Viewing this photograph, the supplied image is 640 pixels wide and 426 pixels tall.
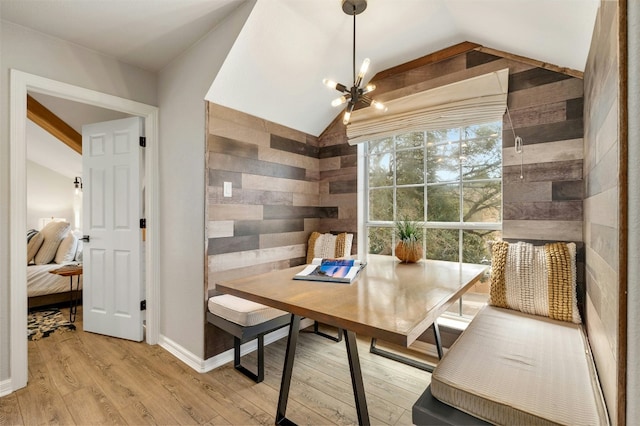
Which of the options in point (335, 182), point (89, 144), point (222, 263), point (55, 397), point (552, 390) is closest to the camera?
point (552, 390)

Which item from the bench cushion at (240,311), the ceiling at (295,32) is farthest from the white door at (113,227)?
the bench cushion at (240,311)

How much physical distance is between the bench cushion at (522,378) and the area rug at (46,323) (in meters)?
3.47

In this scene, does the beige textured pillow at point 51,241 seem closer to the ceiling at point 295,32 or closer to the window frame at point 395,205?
the ceiling at point 295,32

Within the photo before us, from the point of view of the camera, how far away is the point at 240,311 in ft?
6.33

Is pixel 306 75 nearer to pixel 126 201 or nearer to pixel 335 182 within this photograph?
pixel 335 182

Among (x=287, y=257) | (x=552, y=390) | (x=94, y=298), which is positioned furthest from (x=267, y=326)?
(x=94, y=298)

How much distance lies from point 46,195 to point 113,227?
4396 mm

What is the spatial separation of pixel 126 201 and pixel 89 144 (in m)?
0.76

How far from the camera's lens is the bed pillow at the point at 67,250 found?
12.7 ft

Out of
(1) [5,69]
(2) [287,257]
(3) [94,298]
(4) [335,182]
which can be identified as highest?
(1) [5,69]

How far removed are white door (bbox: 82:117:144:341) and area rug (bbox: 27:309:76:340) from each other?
12.3 inches

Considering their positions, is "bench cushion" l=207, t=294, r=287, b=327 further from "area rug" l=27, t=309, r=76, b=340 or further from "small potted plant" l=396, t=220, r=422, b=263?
"area rug" l=27, t=309, r=76, b=340

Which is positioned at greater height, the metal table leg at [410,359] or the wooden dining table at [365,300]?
the wooden dining table at [365,300]

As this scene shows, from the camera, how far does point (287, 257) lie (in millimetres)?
2812
